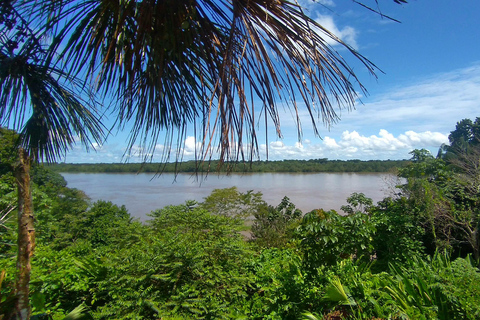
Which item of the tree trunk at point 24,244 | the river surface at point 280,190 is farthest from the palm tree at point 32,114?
the river surface at point 280,190

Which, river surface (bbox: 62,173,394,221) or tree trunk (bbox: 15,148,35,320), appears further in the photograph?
river surface (bbox: 62,173,394,221)

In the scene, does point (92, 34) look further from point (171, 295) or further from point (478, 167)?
point (478, 167)

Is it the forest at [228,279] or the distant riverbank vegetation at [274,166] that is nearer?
the distant riverbank vegetation at [274,166]

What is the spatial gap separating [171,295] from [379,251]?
14.0ft

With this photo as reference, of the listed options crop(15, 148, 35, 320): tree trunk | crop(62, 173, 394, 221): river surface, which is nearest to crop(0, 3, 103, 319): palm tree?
crop(15, 148, 35, 320): tree trunk

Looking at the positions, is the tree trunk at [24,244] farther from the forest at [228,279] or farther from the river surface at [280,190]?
the river surface at [280,190]

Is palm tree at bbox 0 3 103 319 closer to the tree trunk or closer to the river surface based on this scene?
the tree trunk

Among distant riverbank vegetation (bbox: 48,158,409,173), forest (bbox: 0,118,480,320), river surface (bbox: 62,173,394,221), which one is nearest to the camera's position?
distant riverbank vegetation (bbox: 48,158,409,173)

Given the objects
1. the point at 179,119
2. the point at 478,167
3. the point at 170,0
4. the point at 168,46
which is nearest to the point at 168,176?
the point at 179,119

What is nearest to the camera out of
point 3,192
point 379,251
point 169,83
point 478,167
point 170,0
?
point 170,0

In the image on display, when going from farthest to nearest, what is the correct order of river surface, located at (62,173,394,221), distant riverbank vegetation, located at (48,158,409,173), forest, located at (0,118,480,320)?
river surface, located at (62,173,394,221) → forest, located at (0,118,480,320) → distant riverbank vegetation, located at (48,158,409,173)

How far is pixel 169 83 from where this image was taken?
1016 mm

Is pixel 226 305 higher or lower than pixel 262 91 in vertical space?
lower

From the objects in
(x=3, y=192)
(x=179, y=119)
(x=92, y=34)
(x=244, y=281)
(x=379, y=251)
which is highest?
(x=92, y=34)
